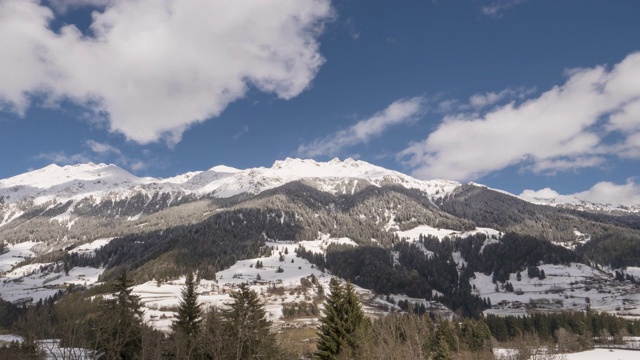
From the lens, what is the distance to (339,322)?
54438mm

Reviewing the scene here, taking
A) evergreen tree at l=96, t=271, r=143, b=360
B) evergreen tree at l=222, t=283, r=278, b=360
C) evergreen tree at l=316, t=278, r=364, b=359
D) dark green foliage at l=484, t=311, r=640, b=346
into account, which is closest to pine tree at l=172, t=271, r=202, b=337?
evergreen tree at l=96, t=271, r=143, b=360

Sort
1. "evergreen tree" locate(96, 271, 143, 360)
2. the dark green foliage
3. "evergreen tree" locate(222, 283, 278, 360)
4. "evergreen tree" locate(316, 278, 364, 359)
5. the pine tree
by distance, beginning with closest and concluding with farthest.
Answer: "evergreen tree" locate(222, 283, 278, 360), "evergreen tree" locate(96, 271, 143, 360), "evergreen tree" locate(316, 278, 364, 359), the pine tree, the dark green foliage

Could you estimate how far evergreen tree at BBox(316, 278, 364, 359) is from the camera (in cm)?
5312

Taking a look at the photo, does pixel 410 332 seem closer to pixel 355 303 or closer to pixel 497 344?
pixel 355 303

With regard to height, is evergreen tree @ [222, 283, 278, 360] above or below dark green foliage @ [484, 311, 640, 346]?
above

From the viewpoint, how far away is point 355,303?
5600 centimetres

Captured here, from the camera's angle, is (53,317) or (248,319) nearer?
(248,319)

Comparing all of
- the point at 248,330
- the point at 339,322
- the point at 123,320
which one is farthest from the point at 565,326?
the point at 123,320

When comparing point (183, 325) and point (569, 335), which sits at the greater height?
point (183, 325)

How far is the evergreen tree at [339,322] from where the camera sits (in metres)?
53.1

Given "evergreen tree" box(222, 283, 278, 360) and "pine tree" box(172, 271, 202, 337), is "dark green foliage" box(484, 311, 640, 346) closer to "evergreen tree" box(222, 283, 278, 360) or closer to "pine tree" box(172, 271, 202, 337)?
"evergreen tree" box(222, 283, 278, 360)

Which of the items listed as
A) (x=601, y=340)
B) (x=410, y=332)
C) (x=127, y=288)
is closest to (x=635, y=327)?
(x=601, y=340)

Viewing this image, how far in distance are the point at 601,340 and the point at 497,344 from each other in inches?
1682

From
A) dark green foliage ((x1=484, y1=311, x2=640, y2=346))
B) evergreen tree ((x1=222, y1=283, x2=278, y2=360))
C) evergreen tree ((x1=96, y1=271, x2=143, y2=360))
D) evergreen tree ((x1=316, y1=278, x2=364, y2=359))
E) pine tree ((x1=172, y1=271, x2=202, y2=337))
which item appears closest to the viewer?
evergreen tree ((x1=222, y1=283, x2=278, y2=360))
